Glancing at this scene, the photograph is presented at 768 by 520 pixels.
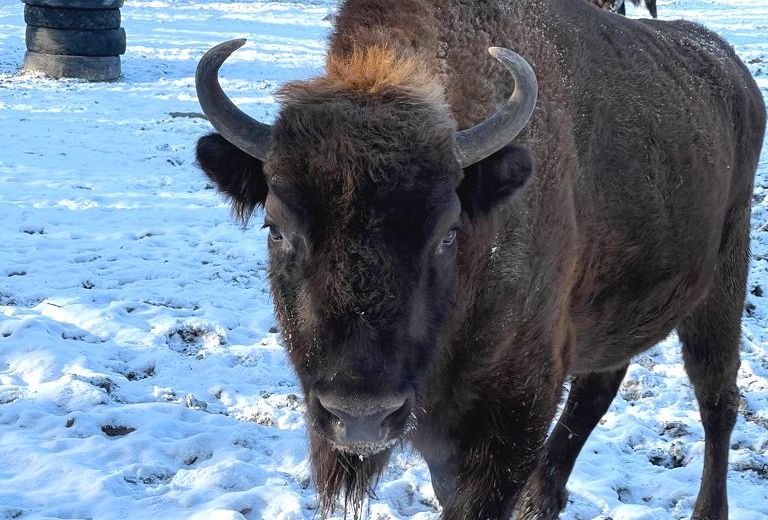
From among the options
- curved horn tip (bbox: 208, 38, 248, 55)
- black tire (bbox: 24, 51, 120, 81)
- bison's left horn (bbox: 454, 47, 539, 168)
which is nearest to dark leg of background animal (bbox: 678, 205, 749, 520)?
bison's left horn (bbox: 454, 47, 539, 168)

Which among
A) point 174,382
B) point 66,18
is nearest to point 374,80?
point 174,382

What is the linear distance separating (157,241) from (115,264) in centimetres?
65

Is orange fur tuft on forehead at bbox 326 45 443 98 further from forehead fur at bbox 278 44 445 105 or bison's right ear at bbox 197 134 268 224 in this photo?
bison's right ear at bbox 197 134 268 224

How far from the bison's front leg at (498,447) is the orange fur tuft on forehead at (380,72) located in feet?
3.51

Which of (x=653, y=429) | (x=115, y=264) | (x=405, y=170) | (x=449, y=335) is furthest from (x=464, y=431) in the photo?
(x=115, y=264)

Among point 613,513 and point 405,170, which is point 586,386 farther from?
point 405,170

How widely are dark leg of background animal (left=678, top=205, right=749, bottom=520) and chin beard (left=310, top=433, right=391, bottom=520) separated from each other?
83.2 inches

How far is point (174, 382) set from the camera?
17.4ft

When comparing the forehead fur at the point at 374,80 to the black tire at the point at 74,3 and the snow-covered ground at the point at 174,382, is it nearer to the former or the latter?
the snow-covered ground at the point at 174,382

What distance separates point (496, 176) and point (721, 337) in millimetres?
2399

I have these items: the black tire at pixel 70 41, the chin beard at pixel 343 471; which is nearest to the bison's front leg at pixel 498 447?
the chin beard at pixel 343 471

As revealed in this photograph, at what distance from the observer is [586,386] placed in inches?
194

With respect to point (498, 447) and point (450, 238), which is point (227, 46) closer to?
point (450, 238)

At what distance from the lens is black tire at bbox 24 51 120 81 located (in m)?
14.3
